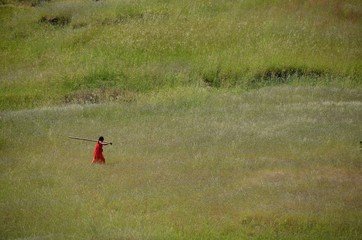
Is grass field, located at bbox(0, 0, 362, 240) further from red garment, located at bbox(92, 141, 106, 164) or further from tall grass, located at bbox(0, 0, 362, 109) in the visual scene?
red garment, located at bbox(92, 141, 106, 164)

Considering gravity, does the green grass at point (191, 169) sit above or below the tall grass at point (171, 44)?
above

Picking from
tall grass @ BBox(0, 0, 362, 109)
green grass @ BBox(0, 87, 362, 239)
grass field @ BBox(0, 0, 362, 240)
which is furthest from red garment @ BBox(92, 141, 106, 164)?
tall grass @ BBox(0, 0, 362, 109)

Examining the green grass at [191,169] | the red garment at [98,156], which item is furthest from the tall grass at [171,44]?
the red garment at [98,156]

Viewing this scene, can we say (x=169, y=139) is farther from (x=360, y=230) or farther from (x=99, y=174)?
(x=360, y=230)

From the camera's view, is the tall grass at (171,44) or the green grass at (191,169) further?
the tall grass at (171,44)

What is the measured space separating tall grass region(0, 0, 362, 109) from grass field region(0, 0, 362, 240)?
11cm

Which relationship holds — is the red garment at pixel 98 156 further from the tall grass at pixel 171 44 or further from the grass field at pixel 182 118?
the tall grass at pixel 171 44

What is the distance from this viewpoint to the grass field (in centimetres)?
2067

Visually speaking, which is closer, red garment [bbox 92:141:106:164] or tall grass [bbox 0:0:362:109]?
red garment [bbox 92:141:106:164]

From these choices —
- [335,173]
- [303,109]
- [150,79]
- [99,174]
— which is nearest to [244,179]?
→ [335,173]

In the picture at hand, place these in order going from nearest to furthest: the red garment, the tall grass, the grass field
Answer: the grass field → the red garment → the tall grass

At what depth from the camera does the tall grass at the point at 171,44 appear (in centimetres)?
3941

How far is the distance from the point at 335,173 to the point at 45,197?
889 centimetres

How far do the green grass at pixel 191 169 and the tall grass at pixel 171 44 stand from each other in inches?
179
